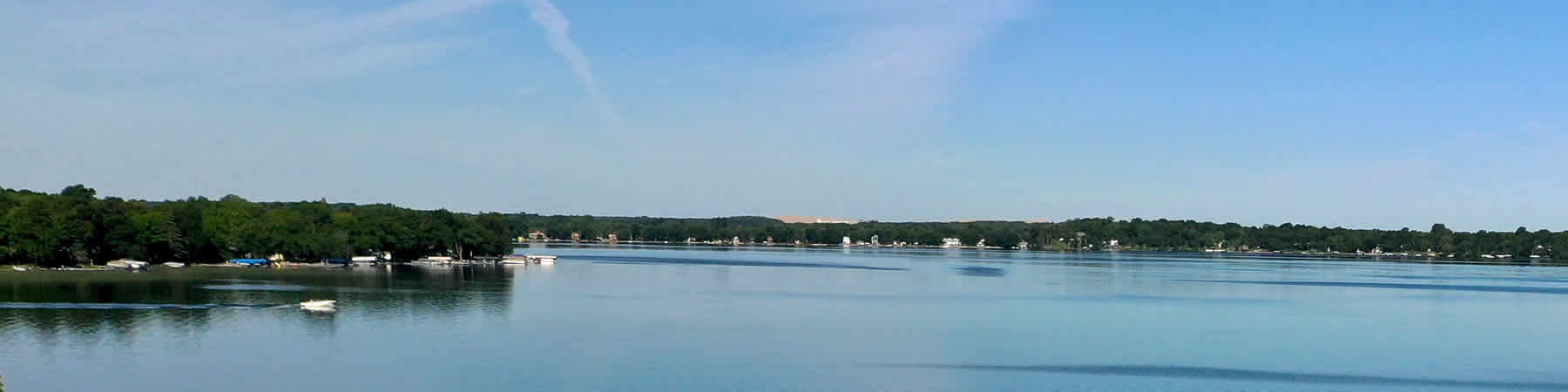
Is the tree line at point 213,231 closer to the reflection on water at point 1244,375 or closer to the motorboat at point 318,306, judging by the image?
the motorboat at point 318,306

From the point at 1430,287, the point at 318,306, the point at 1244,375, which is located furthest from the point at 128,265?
the point at 1430,287

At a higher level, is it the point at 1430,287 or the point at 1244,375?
the point at 1430,287

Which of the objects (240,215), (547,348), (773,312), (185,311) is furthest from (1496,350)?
(240,215)

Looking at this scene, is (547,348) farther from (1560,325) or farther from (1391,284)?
(1391,284)

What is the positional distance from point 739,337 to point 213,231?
72.2 meters

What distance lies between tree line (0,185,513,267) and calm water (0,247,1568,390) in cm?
552

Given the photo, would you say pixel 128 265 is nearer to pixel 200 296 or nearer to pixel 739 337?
pixel 200 296

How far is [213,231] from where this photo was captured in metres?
112

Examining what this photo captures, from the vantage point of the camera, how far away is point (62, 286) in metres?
72.0

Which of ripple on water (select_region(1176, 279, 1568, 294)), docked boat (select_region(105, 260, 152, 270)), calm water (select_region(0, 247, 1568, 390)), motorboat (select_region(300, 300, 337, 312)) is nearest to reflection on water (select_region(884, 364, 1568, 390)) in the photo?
calm water (select_region(0, 247, 1568, 390))

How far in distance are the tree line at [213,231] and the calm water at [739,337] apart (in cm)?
552

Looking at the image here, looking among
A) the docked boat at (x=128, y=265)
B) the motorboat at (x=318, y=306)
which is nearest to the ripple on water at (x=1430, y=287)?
the motorboat at (x=318, y=306)

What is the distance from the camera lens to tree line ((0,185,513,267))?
90688 millimetres

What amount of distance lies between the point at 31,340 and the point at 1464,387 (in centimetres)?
4275
